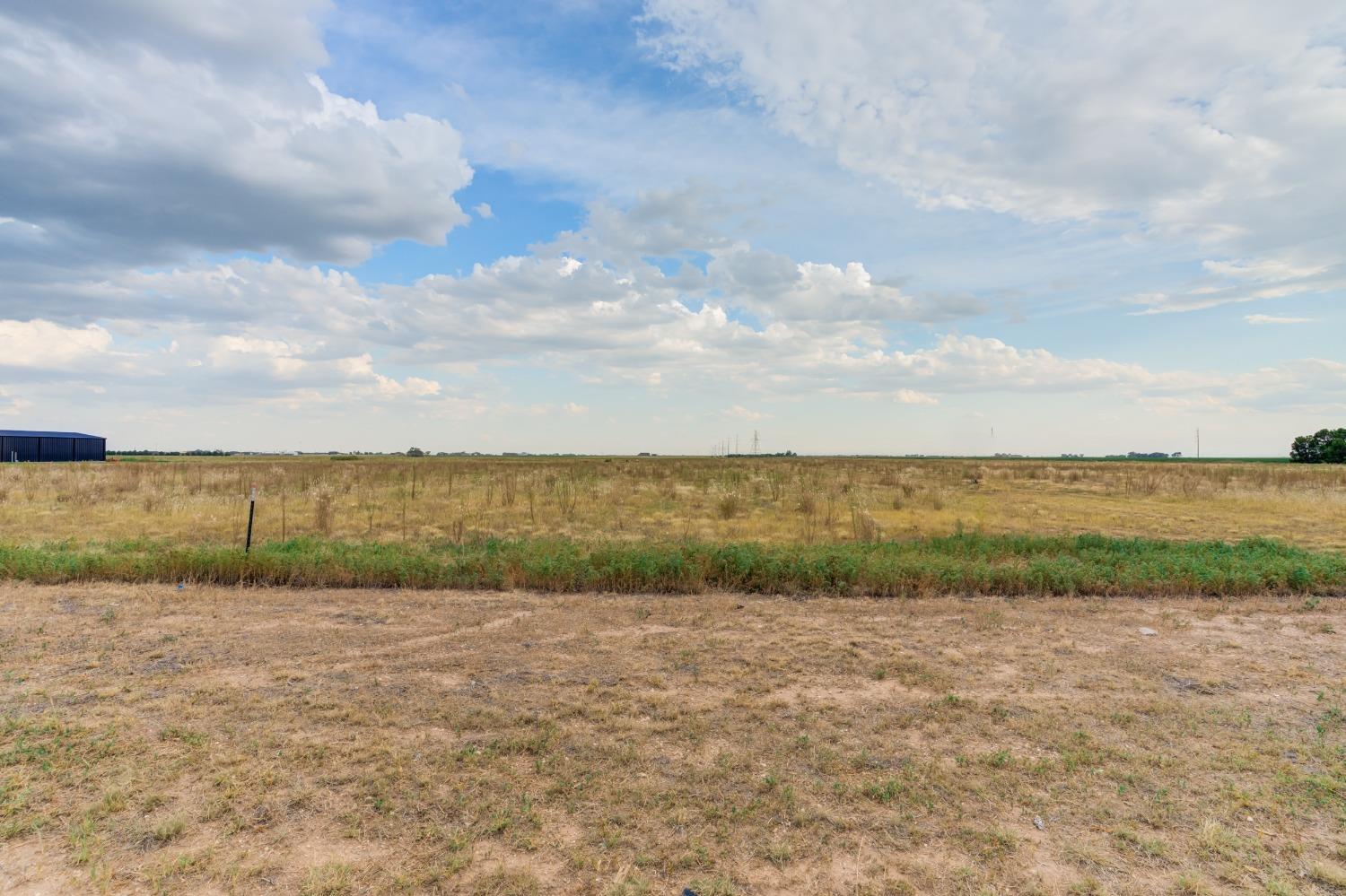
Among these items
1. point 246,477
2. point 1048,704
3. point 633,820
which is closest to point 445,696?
point 633,820

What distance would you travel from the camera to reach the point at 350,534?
1530 cm

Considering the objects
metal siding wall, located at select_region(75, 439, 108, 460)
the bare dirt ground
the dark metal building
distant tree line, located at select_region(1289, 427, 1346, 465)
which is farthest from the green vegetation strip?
distant tree line, located at select_region(1289, 427, 1346, 465)

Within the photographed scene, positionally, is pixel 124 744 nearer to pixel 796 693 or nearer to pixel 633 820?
pixel 633 820

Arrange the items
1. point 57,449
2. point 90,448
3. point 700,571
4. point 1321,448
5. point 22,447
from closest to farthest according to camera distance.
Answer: point 700,571 < point 22,447 < point 57,449 < point 90,448 < point 1321,448

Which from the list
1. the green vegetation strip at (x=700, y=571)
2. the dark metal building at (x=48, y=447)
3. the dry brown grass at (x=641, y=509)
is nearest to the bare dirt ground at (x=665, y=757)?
the green vegetation strip at (x=700, y=571)

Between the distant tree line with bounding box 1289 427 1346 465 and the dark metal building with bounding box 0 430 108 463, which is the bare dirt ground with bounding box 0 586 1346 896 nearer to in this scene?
the dark metal building with bounding box 0 430 108 463

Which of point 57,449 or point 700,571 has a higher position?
point 57,449

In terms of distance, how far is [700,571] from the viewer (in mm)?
10398

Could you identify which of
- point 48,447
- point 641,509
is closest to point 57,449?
point 48,447

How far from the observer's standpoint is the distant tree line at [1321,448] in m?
80.3

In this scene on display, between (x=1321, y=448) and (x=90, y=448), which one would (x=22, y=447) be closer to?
(x=90, y=448)

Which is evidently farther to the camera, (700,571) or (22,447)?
(22,447)

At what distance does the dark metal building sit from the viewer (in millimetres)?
59188

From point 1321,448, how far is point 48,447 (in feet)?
490
